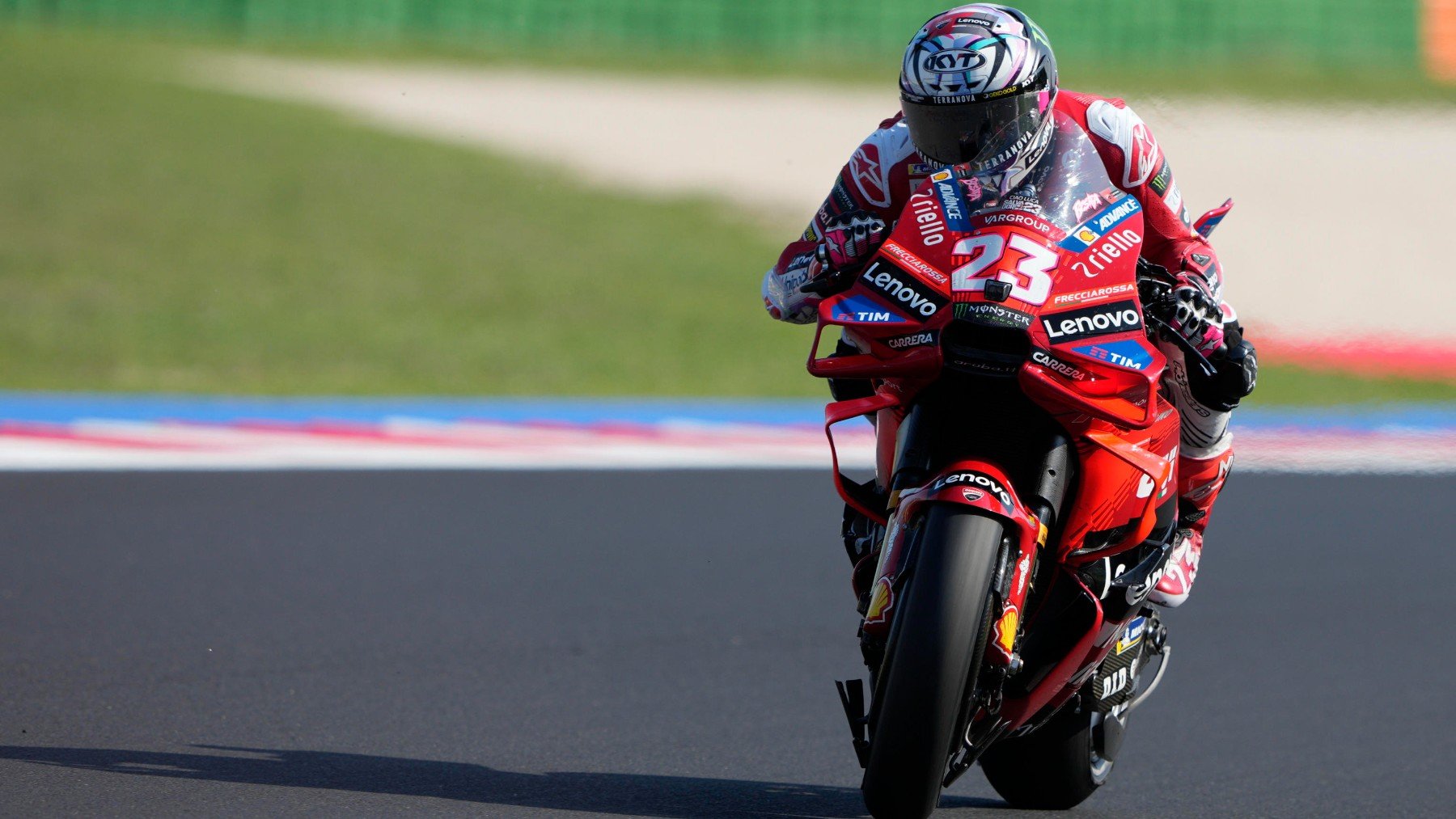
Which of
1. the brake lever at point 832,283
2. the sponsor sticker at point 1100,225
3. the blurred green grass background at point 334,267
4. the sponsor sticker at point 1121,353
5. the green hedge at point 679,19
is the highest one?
the sponsor sticker at point 1100,225

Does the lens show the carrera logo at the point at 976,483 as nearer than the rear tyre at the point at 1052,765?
Yes

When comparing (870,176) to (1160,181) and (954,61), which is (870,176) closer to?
(954,61)

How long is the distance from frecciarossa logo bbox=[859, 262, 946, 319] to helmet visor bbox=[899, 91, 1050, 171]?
0.91ft

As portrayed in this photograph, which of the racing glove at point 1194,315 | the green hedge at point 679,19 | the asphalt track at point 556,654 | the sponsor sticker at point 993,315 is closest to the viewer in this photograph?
the sponsor sticker at point 993,315

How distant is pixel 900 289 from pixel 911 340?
0.11 metres

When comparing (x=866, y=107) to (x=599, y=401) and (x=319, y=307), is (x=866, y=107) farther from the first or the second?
(x=599, y=401)

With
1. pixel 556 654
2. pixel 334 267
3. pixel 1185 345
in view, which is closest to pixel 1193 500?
pixel 1185 345

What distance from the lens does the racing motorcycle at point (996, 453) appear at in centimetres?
316

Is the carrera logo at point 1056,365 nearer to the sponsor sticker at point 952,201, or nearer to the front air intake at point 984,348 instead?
the front air intake at point 984,348

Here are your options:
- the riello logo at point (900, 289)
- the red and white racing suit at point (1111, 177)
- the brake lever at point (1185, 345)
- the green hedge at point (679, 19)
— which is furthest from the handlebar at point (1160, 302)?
the green hedge at point (679, 19)

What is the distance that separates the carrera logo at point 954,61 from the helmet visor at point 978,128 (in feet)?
0.21

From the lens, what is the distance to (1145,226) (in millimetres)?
3830

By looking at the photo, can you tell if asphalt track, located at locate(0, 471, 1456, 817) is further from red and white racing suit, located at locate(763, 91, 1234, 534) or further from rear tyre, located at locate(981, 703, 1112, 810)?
red and white racing suit, located at locate(763, 91, 1234, 534)

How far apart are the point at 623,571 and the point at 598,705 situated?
1854 mm
